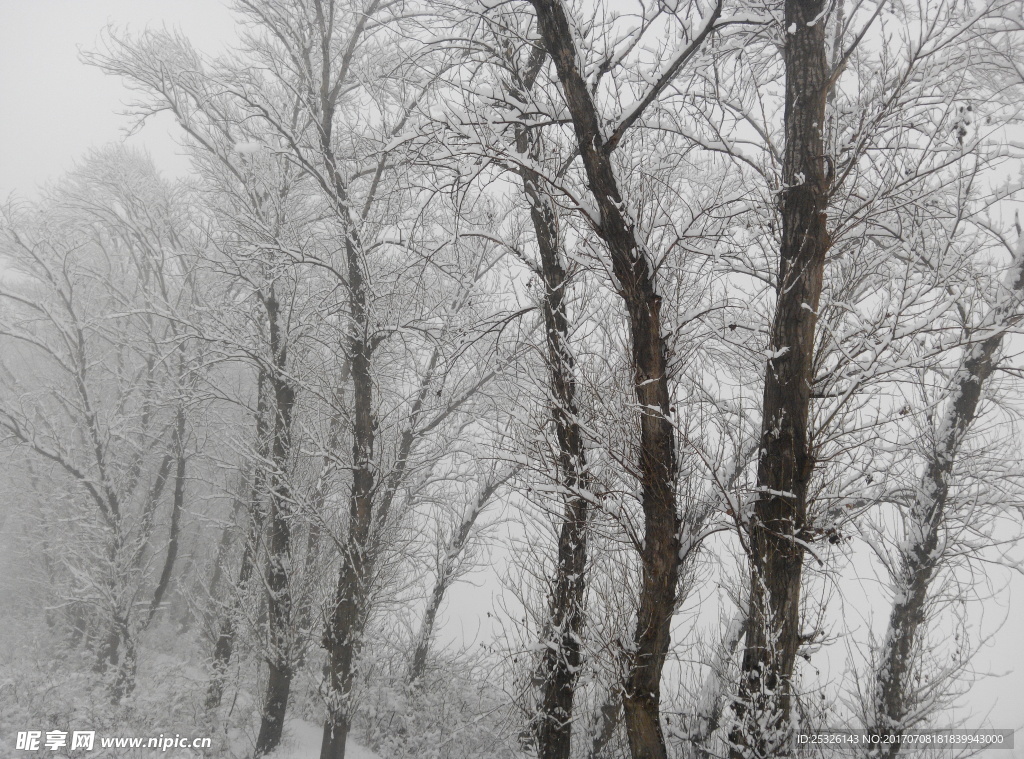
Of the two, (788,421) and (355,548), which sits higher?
(788,421)

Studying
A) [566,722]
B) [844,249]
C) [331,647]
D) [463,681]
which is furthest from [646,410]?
[463,681]

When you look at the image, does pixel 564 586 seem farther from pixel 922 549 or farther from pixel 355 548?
pixel 922 549

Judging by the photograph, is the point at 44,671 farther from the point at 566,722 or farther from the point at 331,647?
the point at 566,722

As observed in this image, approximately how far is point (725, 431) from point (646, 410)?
1.99 feet

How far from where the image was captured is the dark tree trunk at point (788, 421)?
350cm

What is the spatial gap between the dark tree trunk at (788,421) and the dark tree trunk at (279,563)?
654cm

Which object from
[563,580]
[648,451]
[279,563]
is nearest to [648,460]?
[648,451]

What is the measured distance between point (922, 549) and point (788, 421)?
3879 millimetres

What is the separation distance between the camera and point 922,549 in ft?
20.3

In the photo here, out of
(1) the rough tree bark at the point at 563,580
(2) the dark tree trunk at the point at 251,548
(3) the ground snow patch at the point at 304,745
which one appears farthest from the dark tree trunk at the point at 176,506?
(1) the rough tree bark at the point at 563,580

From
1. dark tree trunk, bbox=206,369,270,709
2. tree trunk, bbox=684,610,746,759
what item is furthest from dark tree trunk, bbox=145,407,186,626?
tree trunk, bbox=684,610,746,759

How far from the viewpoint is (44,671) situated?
12109 millimetres

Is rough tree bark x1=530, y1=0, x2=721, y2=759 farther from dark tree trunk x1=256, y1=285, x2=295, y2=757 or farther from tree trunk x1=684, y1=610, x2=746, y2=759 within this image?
dark tree trunk x1=256, y1=285, x2=295, y2=757

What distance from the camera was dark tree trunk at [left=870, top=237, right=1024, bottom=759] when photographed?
6023 millimetres
